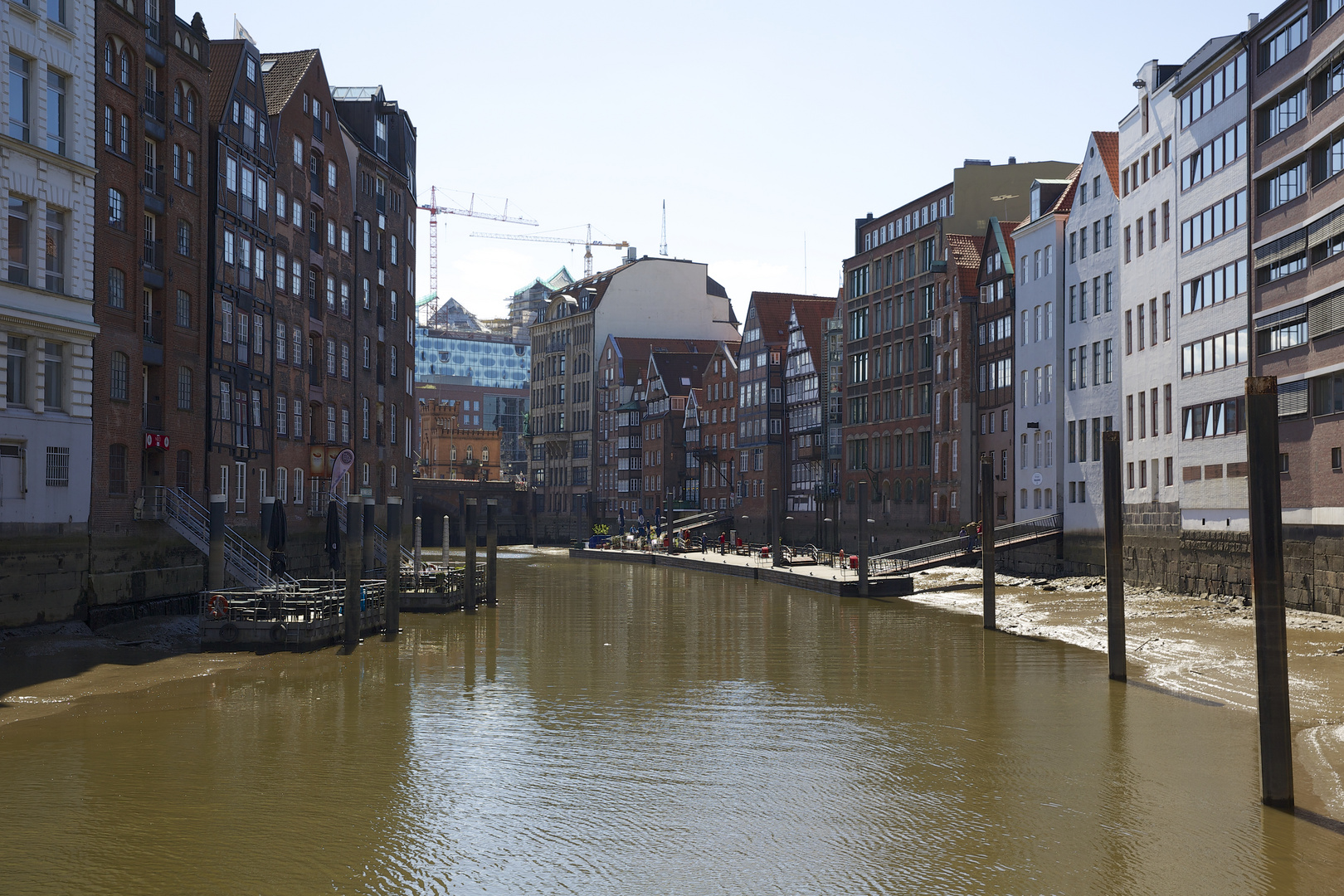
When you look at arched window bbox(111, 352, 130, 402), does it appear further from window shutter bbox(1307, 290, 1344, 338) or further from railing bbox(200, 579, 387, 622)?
window shutter bbox(1307, 290, 1344, 338)

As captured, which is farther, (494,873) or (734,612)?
(734,612)

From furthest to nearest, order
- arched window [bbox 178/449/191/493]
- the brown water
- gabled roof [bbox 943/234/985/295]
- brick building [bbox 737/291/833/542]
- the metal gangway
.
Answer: brick building [bbox 737/291/833/542], gabled roof [bbox 943/234/985/295], the metal gangway, arched window [bbox 178/449/191/493], the brown water

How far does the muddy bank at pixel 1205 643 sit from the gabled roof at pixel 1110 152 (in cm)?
2003

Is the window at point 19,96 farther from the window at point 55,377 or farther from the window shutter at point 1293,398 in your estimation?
the window shutter at point 1293,398

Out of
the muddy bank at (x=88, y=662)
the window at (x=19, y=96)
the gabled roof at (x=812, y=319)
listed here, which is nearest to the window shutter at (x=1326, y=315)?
the muddy bank at (x=88, y=662)

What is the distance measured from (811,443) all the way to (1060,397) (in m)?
41.2

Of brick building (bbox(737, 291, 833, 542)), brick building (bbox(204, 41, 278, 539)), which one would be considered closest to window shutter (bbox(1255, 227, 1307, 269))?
brick building (bbox(204, 41, 278, 539))

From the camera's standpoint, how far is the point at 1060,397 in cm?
7188

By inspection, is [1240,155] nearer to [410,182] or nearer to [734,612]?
[734,612]

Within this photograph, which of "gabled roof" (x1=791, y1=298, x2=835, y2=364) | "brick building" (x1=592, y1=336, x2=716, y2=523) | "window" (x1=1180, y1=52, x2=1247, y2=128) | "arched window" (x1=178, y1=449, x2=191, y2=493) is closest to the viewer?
"arched window" (x1=178, y1=449, x2=191, y2=493)

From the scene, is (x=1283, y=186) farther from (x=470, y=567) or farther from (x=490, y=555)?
(x=470, y=567)

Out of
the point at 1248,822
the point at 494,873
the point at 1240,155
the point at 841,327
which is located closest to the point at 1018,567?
the point at 1240,155

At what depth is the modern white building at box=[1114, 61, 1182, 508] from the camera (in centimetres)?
5819

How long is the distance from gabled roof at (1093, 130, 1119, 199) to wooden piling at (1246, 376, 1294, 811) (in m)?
51.9
